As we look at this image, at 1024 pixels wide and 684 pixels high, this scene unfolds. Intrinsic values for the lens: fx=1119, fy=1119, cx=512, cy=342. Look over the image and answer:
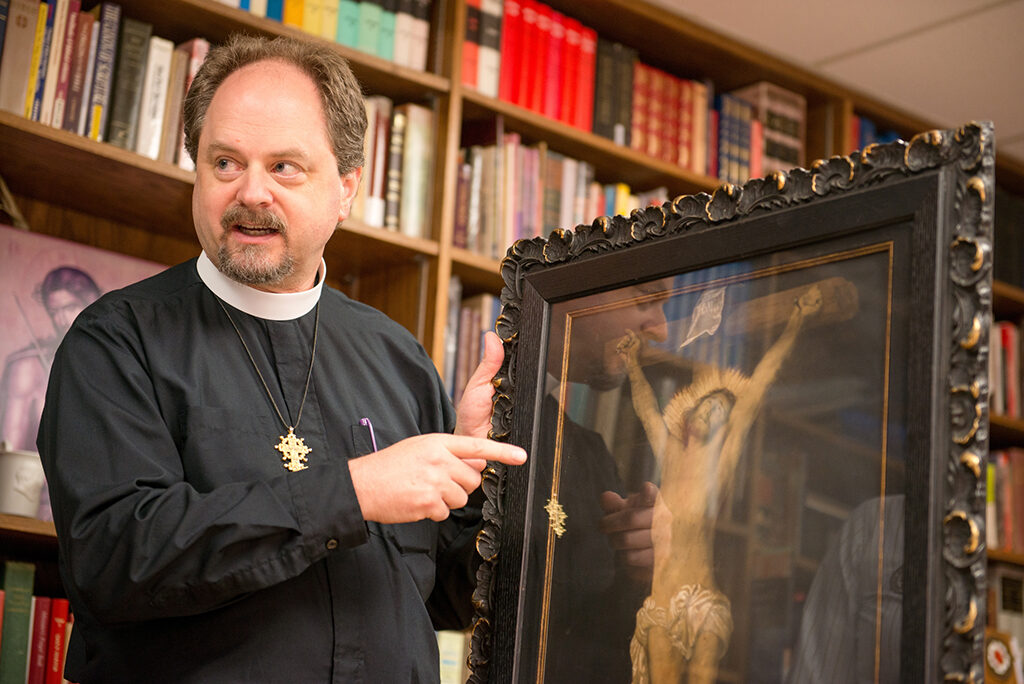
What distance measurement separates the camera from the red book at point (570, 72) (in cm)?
289

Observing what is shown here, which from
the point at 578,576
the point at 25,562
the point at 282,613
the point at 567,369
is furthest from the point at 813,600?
the point at 25,562

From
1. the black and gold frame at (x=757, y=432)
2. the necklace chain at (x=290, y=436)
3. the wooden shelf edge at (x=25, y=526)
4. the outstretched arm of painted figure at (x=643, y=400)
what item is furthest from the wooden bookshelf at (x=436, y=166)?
the outstretched arm of painted figure at (x=643, y=400)

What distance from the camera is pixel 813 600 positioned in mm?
997

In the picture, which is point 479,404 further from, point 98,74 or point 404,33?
point 404,33

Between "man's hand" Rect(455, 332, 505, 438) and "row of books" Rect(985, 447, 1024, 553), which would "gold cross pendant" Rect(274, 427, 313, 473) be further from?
"row of books" Rect(985, 447, 1024, 553)

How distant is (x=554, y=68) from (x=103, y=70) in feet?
3.74

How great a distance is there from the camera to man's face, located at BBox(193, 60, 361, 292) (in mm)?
1497

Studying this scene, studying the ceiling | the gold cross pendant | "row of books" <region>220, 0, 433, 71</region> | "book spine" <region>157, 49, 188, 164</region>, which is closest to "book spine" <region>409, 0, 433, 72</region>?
"row of books" <region>220, 0, 433, 71</region>

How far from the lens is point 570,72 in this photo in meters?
2.91

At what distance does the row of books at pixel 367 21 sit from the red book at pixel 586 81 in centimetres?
44

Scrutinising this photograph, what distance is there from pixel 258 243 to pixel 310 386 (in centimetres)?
21

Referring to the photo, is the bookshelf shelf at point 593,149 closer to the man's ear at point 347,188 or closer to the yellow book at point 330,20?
the yellow book at point 330,20

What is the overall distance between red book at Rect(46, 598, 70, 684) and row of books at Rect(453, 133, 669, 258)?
45.9 inches

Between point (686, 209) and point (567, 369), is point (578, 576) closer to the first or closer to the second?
point (567, 369)
